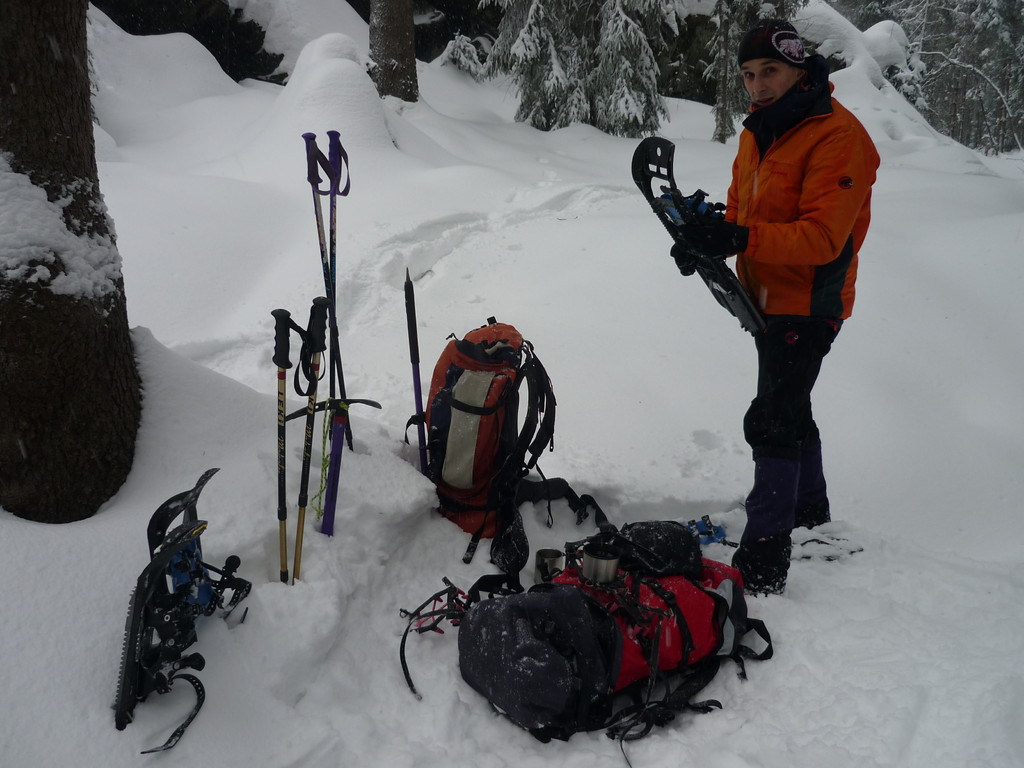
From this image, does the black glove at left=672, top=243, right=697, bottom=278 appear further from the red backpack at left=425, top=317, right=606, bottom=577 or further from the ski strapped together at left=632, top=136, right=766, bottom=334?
the red backpack at left=425, top=317, right=606, bottom=577

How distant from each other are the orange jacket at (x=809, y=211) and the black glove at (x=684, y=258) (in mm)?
204

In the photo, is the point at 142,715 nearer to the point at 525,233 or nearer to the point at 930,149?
the point at 525,233

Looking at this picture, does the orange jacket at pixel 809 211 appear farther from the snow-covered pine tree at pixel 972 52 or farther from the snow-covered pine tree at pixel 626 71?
the snow-covered pine tree at pixel 972 52

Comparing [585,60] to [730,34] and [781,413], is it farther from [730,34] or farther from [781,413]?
[781,413]

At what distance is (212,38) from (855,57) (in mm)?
15074

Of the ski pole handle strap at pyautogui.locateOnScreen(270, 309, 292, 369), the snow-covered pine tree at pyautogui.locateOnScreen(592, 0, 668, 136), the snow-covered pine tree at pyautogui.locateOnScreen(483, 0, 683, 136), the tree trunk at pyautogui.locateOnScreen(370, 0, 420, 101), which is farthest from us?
the snow-covered pine tree at pyautogui.locateOnScreen(483, 0, 683, 136)

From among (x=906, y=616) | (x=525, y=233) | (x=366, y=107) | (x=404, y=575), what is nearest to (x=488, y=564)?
(x=404, y=575)

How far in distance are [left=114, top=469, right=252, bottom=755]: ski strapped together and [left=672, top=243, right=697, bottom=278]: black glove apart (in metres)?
1.85

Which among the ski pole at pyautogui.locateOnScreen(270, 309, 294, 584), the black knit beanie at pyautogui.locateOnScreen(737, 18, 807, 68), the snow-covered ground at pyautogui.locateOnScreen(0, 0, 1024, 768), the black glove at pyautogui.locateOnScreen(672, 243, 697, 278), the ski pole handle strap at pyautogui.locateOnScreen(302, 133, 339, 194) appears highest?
the black knit beanie at pyautogui.locateOnScreen(737, 18, 807, 68)

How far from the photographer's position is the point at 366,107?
23.2ft

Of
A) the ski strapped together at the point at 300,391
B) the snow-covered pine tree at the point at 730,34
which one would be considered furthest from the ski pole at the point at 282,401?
the snow-covered pine tree at the point at 730,34

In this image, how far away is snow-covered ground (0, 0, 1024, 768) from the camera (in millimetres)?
1710

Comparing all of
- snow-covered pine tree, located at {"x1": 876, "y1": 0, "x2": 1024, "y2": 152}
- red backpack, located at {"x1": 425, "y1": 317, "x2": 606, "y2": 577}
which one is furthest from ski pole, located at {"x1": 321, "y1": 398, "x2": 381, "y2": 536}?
snow-covered pine tree, located at {"x1": 876, "y1": 0, "x2": 1024, "y2": 152}

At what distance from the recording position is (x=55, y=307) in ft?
6.31
